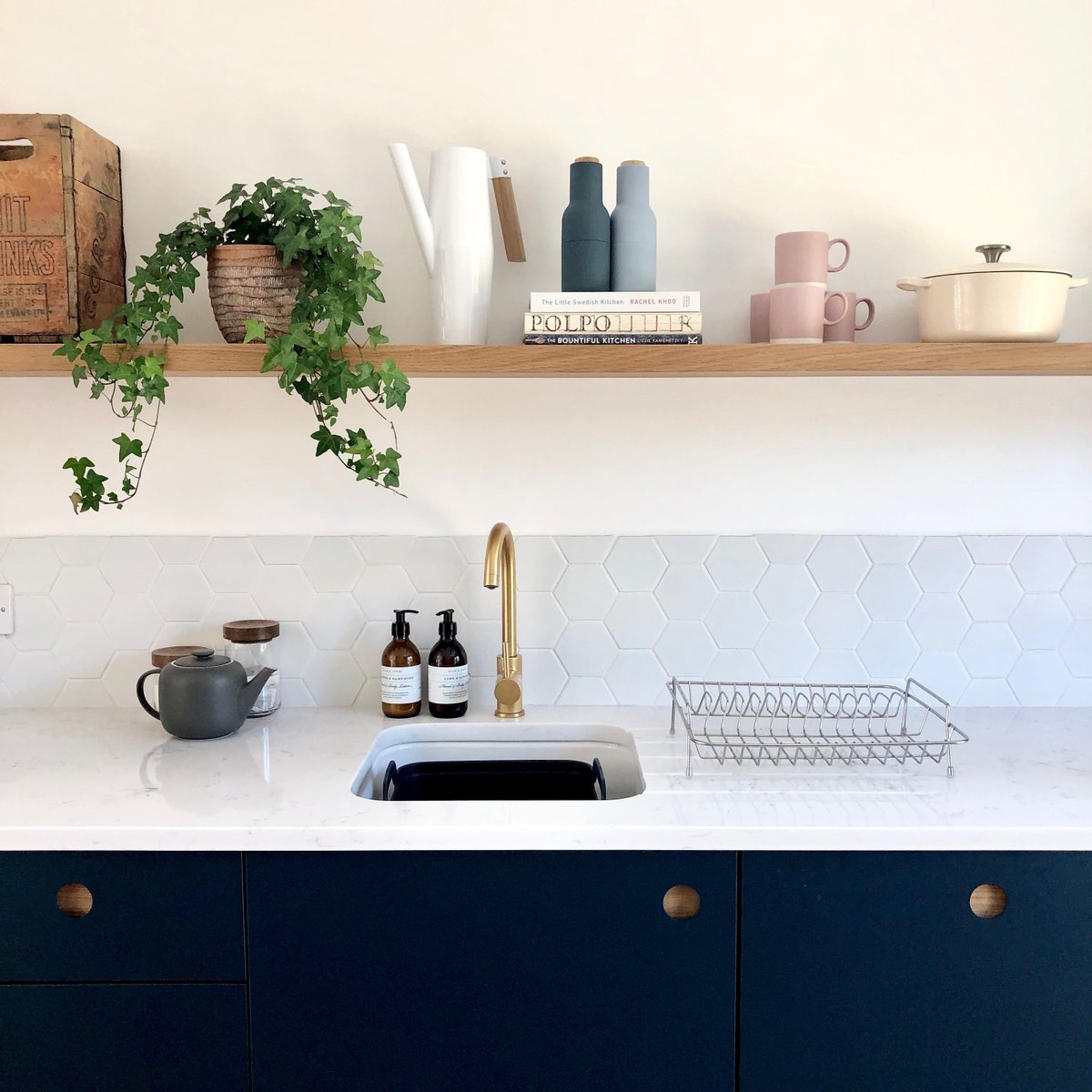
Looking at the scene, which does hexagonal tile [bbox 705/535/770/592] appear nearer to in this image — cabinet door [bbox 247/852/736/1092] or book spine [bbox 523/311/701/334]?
book spine [bbox 523/311/701/334]

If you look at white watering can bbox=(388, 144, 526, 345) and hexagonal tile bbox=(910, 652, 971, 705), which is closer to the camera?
white watering can bbox=(388, 144, 526, 345)

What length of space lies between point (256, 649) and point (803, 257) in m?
1.20

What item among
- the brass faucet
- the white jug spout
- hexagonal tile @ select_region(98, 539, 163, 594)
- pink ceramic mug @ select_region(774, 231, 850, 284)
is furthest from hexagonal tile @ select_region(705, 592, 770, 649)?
hexagonal tile @ select_region(98, 539, 163, 594)

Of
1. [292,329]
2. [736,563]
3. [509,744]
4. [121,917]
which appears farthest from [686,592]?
[121,917]

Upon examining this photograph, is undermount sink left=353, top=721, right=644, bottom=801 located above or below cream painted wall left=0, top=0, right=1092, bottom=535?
below

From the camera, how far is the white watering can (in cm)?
171

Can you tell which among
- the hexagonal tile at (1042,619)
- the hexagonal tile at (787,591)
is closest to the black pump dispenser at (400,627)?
the hexagonal tile at (787,591)

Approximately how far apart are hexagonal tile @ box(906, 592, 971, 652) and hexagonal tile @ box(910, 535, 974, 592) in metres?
0.02

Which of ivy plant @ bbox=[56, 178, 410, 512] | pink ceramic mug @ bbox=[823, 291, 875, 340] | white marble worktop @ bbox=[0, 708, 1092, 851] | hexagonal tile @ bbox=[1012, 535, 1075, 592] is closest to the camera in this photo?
white marble worktop @ bbox=[0, 708, 1092, 851]

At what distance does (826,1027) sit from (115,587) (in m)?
1.46

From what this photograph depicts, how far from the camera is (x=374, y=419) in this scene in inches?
76.0

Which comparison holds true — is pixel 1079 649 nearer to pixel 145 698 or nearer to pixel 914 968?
pixel 914 968

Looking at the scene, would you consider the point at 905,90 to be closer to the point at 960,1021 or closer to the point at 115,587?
the point at 960,1021

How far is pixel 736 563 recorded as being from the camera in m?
1.94
